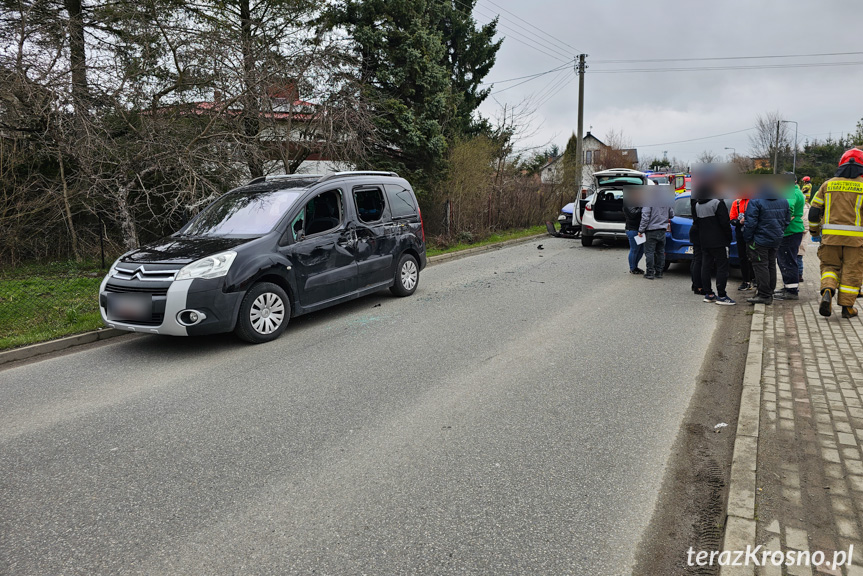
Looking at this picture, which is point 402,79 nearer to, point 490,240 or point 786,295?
point 490,240

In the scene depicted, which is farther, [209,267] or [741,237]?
[741,237]

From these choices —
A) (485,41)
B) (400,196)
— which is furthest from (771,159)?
(400,196)

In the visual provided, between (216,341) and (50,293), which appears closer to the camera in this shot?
(216,341)

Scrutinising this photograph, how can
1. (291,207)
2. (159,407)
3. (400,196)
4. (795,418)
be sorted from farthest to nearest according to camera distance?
(400,196) < (291,207) < (159,407) < (795,418)

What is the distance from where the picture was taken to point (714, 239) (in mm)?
8312

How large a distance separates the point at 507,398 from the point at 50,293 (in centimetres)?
822

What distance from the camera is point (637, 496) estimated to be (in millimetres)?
3264

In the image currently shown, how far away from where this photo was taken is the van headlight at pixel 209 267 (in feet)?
19.8

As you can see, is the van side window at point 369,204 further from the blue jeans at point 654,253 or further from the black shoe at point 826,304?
the black shoe at point 826,304

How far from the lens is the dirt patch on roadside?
2785 millimetres

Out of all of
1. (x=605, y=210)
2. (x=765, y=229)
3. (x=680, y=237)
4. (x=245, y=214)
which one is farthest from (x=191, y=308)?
(x=605, y=210)

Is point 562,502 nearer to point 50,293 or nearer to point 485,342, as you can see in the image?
point 485,342

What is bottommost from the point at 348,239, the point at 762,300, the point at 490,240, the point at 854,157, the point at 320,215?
the point at 762,300

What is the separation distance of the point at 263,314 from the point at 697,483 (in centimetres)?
482
